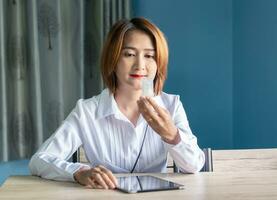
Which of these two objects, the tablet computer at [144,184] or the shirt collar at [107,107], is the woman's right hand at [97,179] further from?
the shirt collar at [107,107]

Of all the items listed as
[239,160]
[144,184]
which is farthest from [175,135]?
[239,160]

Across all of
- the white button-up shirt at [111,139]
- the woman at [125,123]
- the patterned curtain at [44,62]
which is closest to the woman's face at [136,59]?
the woman at [125,123]

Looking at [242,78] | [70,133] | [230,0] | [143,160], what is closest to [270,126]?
[242,78]

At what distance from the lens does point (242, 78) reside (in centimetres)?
276

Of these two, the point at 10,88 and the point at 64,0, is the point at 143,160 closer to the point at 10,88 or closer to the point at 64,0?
the point at 10,88

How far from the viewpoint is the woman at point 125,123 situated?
134cm

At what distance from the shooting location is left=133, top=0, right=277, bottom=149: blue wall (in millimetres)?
2748

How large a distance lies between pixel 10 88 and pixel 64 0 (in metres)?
0.60

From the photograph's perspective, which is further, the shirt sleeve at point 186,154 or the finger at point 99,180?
the shirt sleeve at point 186,154

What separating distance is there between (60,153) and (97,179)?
0.91ft

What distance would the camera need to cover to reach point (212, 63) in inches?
113

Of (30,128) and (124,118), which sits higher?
(124,118)

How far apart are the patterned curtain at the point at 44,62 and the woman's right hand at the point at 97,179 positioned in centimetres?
133

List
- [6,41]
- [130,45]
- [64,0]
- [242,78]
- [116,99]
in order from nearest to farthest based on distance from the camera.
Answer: [130,45]
[116,99]
[6,41]
[64,0]
[242,78]
